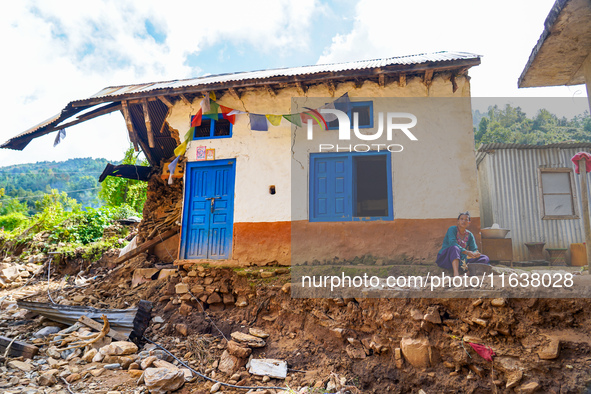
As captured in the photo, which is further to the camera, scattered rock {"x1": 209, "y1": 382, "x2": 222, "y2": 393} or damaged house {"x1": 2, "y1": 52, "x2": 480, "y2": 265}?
damaged house {"x1": 2, "y1": 52, "x2": 480, "y2": 265}

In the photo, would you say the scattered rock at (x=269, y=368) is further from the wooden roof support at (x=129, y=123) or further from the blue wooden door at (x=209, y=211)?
the wooden roof support at (x=129, y=123)

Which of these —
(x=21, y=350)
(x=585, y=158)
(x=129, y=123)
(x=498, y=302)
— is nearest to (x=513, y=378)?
(x=498, y=302)

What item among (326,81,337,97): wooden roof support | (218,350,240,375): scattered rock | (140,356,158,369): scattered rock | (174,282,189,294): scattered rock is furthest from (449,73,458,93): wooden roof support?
(140,356,158,369): scattered rock

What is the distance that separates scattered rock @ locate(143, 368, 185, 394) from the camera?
4.68m

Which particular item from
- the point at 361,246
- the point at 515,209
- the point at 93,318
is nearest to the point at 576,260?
the point at 515,209

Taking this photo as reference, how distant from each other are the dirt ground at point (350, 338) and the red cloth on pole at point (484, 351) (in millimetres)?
52

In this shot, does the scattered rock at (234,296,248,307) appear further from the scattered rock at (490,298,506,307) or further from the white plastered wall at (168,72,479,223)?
the scattered rock at (490,298,506,307)

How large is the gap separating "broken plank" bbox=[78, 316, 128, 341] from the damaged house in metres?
1.75

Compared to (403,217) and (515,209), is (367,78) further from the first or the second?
(515,209)

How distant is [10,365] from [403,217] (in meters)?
6.91

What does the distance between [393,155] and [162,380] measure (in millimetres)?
5568

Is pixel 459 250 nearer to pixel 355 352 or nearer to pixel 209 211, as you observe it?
pixel 355 352

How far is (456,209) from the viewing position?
6.63 metres

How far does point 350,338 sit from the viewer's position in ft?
17.7
